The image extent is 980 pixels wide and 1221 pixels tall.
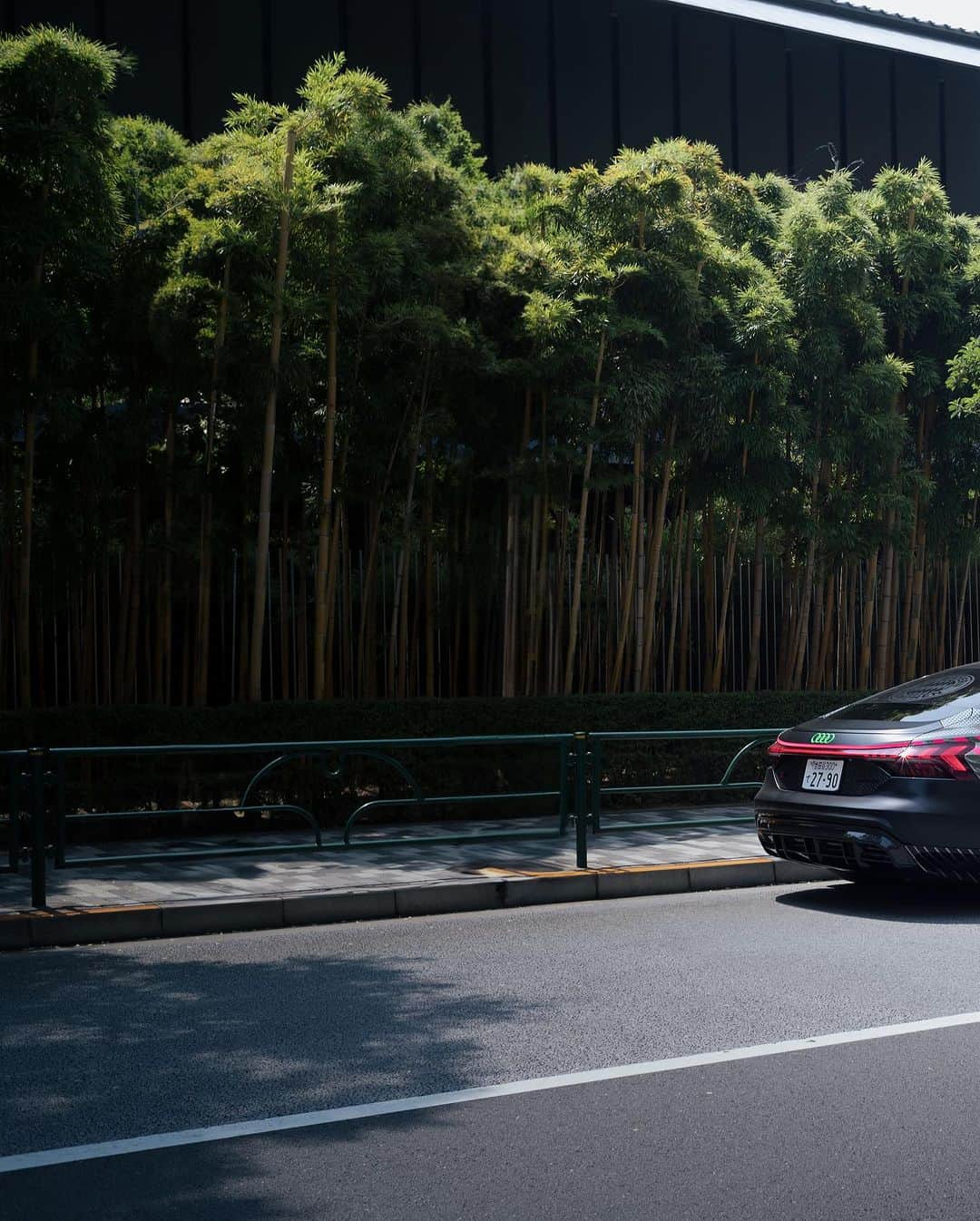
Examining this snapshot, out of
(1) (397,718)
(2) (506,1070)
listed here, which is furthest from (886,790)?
(1) (397,718)

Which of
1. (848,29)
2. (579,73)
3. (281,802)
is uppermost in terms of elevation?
(848,29)

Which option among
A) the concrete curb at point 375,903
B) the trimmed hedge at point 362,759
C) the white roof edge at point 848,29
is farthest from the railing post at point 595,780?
the white roof edge at point 848,29

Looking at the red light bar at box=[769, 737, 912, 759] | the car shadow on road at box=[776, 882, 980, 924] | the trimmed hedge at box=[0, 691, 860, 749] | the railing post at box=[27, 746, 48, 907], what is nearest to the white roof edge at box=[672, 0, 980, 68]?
the trimmed hedge at box=[0, 691, 860, 749]

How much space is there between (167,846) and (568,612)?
509cm

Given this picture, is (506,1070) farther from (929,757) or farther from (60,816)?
(60,816)

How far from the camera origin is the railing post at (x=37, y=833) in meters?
Answer: 7.22

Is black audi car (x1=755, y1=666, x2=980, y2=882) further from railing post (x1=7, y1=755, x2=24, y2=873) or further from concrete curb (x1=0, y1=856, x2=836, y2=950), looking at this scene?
railing post (x1=7, y1=755, x2=24, y2=873)

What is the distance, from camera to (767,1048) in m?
4.81

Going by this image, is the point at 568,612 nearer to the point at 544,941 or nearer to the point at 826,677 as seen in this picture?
the point at 826,677

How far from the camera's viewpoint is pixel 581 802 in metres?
8.62

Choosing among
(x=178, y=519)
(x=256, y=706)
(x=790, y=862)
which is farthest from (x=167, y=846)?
(x=790, y=862)

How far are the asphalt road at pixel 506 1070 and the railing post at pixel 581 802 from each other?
1.26 meters

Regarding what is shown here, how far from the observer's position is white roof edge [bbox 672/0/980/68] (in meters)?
19.6

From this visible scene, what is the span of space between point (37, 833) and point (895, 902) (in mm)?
4784
